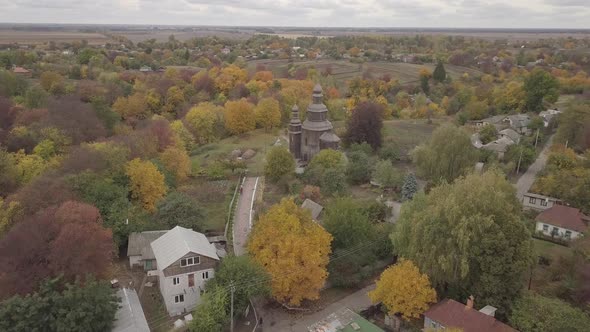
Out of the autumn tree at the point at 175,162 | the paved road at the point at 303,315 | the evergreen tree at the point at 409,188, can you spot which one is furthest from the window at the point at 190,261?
the evergreen tree at the point at 409,188

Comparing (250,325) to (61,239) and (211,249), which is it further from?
(61,239)

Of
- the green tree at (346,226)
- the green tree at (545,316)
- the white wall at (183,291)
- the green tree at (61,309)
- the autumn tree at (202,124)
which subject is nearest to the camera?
the green tree at (61,309)

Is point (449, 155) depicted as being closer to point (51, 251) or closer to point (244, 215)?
point (244, 215)

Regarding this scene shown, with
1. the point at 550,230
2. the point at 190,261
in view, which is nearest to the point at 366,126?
the point at 550,230

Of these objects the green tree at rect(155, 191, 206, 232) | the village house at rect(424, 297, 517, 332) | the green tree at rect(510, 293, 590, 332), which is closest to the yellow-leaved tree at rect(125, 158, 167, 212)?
the green tree at rect(155, 191, 206, 232)

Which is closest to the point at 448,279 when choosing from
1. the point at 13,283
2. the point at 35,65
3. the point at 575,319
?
the point at 575,319

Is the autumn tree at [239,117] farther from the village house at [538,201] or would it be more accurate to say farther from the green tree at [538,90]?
the green tree at [538,90]
